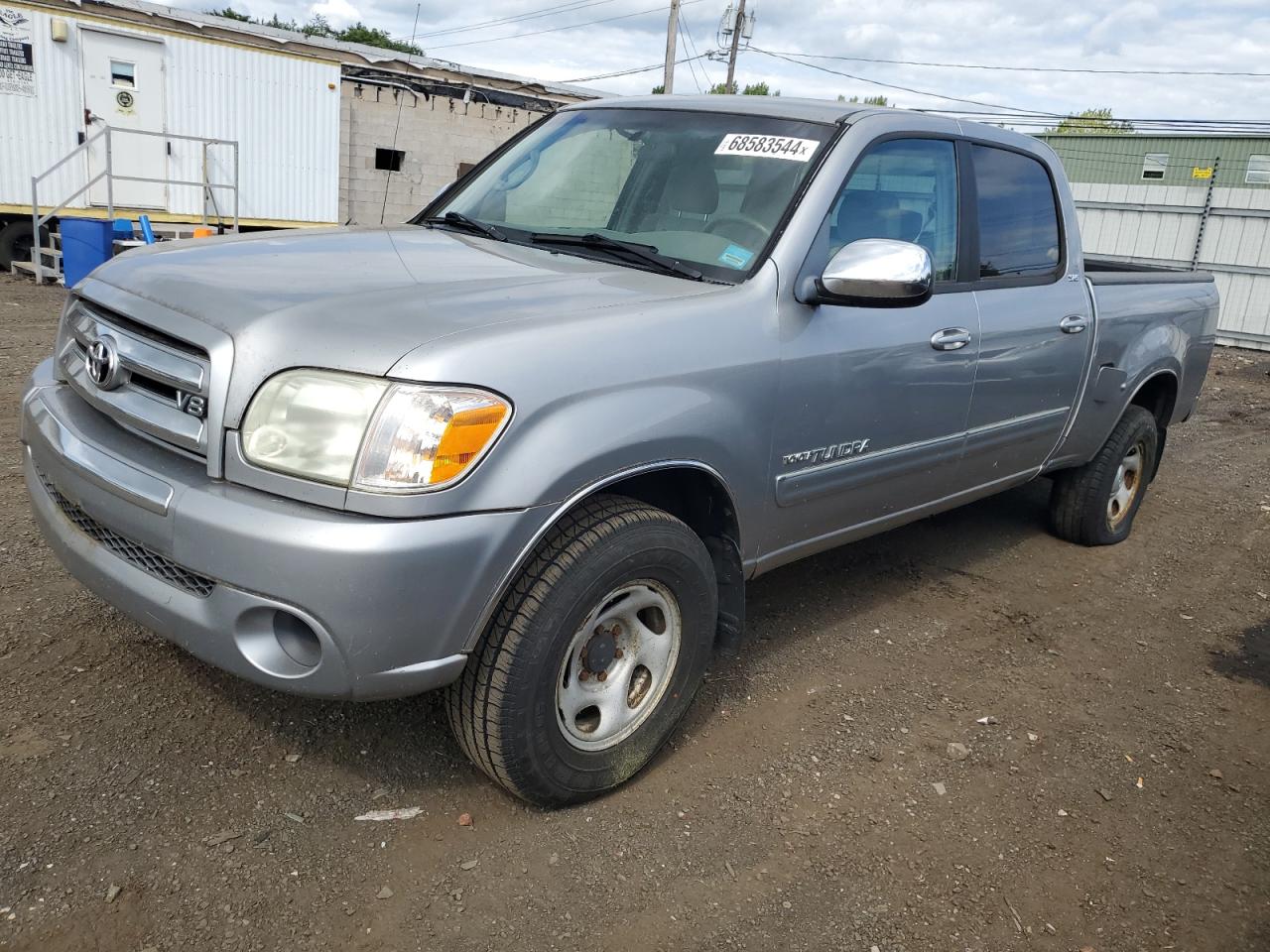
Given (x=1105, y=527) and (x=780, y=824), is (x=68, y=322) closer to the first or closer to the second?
(x=780, y=824)

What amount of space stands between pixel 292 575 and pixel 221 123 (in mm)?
13946

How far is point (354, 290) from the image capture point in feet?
8.29

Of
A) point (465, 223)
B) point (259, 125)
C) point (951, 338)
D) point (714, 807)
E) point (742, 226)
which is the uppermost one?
point (259, 125)

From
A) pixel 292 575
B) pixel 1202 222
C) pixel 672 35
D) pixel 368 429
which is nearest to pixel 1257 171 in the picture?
pixel 1202 222

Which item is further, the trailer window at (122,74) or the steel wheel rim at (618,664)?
the trailer window at (122,74)

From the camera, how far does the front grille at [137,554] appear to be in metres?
2.32

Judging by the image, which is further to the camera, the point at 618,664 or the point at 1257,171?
the point at 1257,171

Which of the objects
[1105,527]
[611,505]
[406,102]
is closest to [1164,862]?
[611,505]

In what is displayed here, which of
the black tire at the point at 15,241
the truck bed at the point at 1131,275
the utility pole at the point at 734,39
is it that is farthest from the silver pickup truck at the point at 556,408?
the utility pole at the point at 734,39

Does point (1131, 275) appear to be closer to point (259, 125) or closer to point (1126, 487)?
point (1126, 487)

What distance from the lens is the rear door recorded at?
12.6 feet

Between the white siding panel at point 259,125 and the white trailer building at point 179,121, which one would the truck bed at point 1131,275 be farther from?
Result: the white siding panel at point 259,125

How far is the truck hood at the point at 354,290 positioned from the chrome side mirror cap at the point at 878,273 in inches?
14.1

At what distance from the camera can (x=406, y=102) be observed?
58.1 feet
